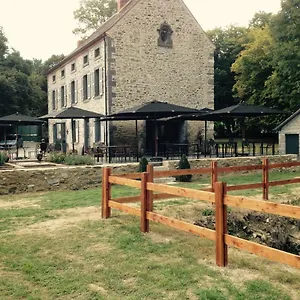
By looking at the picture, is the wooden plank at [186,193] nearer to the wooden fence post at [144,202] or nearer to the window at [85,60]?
the wooden fence post at [144,202]

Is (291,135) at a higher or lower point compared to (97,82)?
lower

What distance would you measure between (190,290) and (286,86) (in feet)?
80.2

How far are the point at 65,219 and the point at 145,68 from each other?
16745 mm

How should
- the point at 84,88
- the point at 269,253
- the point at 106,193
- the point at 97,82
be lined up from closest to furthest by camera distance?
the point at 269,253, the point at 106,193, the point at 97,82, the point at 84,88

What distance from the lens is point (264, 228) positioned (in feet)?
30.9

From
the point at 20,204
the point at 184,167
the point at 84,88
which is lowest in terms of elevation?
the point at 20,204

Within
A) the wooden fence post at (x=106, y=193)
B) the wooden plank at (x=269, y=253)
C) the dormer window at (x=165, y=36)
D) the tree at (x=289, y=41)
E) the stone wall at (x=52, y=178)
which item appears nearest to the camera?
the wooden plank at (x=269, y=253)

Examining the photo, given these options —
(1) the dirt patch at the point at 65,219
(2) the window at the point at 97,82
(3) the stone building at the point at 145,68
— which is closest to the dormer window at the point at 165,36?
(3) the stone building at the point at 145,68

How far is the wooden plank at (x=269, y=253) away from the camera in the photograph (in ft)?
Answer: 14.0

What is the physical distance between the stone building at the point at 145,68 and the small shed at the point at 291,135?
510cm

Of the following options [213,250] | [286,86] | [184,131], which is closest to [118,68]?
[184,131]

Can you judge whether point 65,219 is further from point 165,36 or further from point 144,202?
point 165,36

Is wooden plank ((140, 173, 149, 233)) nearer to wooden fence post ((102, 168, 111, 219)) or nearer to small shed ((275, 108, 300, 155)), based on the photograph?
wooden fence post ((102, 168, 111, 219))

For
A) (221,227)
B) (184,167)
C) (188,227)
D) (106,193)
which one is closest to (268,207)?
(221,227)
